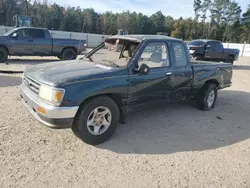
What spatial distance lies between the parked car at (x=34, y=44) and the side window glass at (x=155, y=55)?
9698 millimetres

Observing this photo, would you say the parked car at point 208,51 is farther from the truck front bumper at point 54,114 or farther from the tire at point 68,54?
the truck front bumper at point 54,114

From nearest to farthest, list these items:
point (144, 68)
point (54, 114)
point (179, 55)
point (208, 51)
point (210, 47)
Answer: point (54, 114), point (144, 68), point (179, 55), point (208, 51), point (210, 47)

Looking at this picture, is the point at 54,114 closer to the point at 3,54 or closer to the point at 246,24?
the point at 3,54

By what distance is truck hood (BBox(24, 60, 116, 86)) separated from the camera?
3.46m

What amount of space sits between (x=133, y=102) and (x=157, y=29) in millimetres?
70394

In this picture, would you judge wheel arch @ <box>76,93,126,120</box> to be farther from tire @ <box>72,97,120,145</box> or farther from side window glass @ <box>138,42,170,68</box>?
side window glass @ <box>138,42,170,68</box>

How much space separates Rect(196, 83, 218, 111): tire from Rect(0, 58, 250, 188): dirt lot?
743 millimetres

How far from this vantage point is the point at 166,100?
4930 mm

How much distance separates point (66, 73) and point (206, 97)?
152 inches

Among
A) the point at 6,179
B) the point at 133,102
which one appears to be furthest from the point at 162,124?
the point at 6,179

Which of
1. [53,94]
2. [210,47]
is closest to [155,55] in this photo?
[53,94]

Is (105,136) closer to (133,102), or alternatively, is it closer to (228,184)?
(133,102)

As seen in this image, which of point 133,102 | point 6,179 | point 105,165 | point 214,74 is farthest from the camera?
point 214,74

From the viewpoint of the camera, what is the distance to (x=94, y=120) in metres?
3.79
